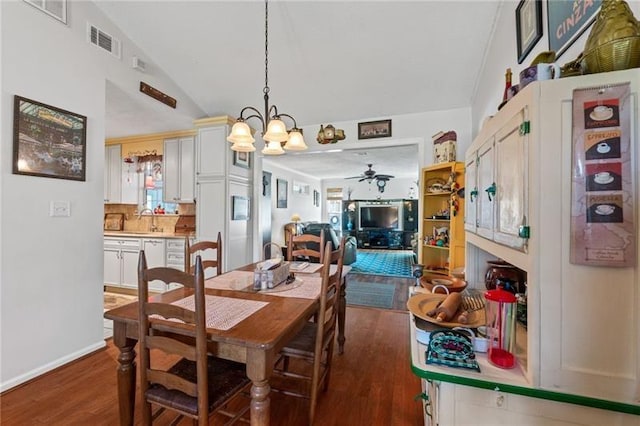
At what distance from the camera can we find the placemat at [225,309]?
49.8 inches

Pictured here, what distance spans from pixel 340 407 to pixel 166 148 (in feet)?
13.8

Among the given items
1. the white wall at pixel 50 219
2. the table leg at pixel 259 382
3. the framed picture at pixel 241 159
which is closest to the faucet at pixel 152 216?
the framed picture at pixel 241 159

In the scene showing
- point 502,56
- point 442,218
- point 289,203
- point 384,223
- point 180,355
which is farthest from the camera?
point 384,223

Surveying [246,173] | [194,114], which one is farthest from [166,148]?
[246,173]

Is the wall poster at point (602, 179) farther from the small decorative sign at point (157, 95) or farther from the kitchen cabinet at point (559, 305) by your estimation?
the small decorative sign at point (157, 95)

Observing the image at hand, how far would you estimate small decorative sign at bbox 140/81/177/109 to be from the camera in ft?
10.1

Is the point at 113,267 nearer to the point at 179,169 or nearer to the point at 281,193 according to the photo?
the point at 179,169

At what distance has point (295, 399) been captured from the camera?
6.05 ft

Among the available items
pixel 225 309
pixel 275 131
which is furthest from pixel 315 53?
pixel 225 309

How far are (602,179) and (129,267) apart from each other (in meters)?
4.98

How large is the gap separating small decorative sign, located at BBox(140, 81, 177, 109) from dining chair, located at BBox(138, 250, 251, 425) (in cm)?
270

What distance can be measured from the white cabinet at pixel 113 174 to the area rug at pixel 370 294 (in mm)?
4189

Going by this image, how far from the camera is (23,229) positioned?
2008 millimetres

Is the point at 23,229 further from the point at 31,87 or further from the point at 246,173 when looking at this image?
the point at 246,173
